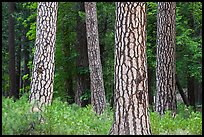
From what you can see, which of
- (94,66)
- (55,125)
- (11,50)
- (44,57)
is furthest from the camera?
(11,50)

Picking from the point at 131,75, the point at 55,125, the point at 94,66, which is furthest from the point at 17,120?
the point at 94,66

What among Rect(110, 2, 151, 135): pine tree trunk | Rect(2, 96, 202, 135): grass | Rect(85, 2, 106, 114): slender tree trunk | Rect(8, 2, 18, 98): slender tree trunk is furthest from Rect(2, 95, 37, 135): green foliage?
Rect(8, 2, 18, 98): slender tree trunk

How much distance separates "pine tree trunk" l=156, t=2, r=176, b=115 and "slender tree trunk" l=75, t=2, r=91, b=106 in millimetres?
6656

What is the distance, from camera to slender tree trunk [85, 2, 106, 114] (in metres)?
12.7

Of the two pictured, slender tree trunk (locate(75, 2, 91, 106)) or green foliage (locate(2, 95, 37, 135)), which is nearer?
green foliage (locate(2, 95, 37, 135))

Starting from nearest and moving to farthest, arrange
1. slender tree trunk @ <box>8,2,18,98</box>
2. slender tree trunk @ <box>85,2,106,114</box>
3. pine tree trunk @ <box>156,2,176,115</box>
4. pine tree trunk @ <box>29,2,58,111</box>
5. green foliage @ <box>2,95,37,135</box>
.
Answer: green foliage @ <box>2,95,37,135</box>, pine tree trunk @ <box>29,2,58,111</box>, pine tree trunk @ <box>156,2,176,115</box>, slender tree trunk @ <box>85,2,106,114</box>, slender tree trunk @ <box>8,2,18,98</box>

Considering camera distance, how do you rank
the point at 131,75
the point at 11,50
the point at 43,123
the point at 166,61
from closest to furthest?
1. the point at 131,75
2. the point at 43,123
3. the point at 166,61
4. the point at 11,50

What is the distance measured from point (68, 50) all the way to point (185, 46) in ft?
19.2

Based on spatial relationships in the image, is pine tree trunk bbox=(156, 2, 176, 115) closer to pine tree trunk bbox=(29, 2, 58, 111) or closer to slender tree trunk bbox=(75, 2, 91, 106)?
pine tree trunk bbox=(29, 2, 58, 111)

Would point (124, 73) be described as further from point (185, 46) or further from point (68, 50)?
point (68, 50)

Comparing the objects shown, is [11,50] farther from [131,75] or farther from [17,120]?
[131,75]

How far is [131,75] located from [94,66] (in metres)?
6.80

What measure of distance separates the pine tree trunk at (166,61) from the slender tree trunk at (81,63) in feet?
21.8

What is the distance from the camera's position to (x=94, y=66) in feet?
41.7
